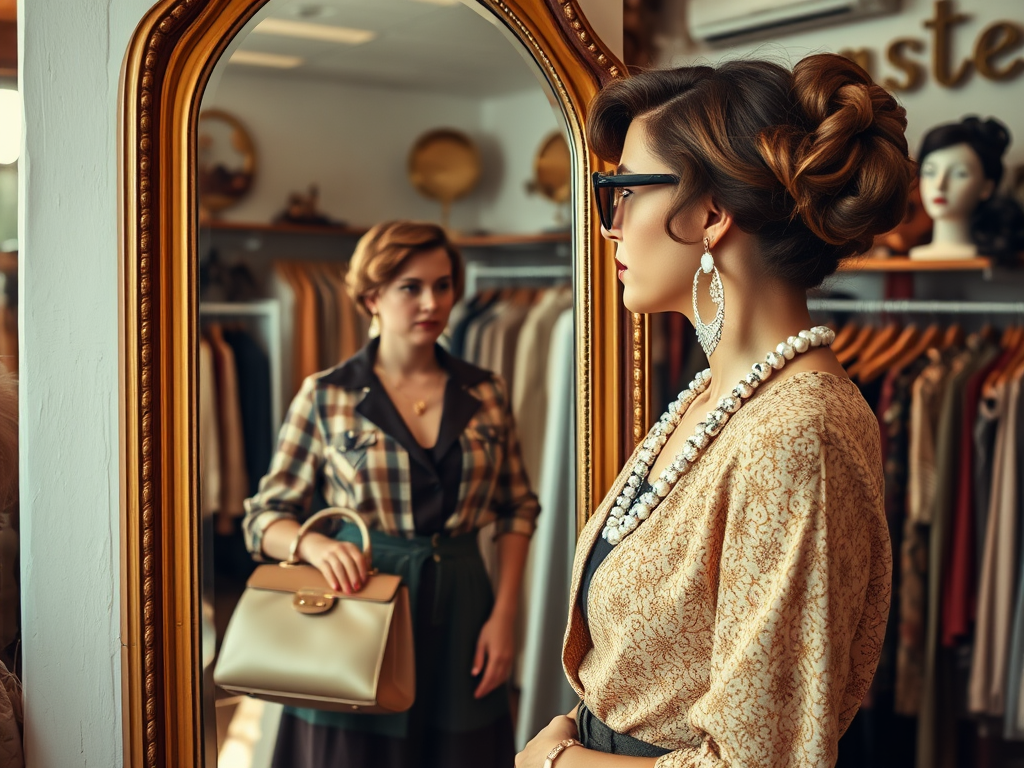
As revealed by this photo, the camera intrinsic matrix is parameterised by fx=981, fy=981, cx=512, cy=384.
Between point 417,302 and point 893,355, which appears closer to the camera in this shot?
point 417,302

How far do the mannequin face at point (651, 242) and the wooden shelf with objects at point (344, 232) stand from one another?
1142 mm

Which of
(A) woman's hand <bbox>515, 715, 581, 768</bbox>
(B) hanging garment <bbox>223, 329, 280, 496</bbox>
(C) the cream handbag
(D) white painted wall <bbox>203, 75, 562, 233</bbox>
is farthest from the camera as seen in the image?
(B) hanging garment <bbox>223, 329, 280, 496</bbox>

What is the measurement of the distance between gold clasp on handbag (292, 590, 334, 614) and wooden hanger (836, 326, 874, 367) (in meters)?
1.47

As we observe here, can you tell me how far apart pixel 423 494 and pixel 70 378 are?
638 mm

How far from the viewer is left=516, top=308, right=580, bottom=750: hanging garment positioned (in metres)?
1.64

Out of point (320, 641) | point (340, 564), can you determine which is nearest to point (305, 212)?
point (340, 564)

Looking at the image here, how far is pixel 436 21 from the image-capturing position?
1.58 m

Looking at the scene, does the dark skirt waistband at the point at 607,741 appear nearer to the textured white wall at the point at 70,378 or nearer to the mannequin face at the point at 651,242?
the mannequin face at the point at 651,242

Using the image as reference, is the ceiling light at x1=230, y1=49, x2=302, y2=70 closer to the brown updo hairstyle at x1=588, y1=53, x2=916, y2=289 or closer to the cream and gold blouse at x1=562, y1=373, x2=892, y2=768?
the brown updo hairstyle at x1=588, y1=53, x2=916, y2=289

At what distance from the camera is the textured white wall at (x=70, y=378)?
1.16 m

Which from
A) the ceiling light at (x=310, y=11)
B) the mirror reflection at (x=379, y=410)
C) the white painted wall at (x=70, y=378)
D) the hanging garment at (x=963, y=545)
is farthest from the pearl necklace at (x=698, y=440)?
the hanging garment at (x=963, y=545)

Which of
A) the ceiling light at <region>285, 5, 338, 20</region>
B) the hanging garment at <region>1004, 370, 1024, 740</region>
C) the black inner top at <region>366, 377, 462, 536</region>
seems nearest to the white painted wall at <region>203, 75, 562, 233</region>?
the ceiling light at <region>285, 5, 338, 20</region>

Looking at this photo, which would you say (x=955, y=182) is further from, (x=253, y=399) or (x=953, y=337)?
(x=253, y=399)

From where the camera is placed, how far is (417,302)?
5.74 ft
